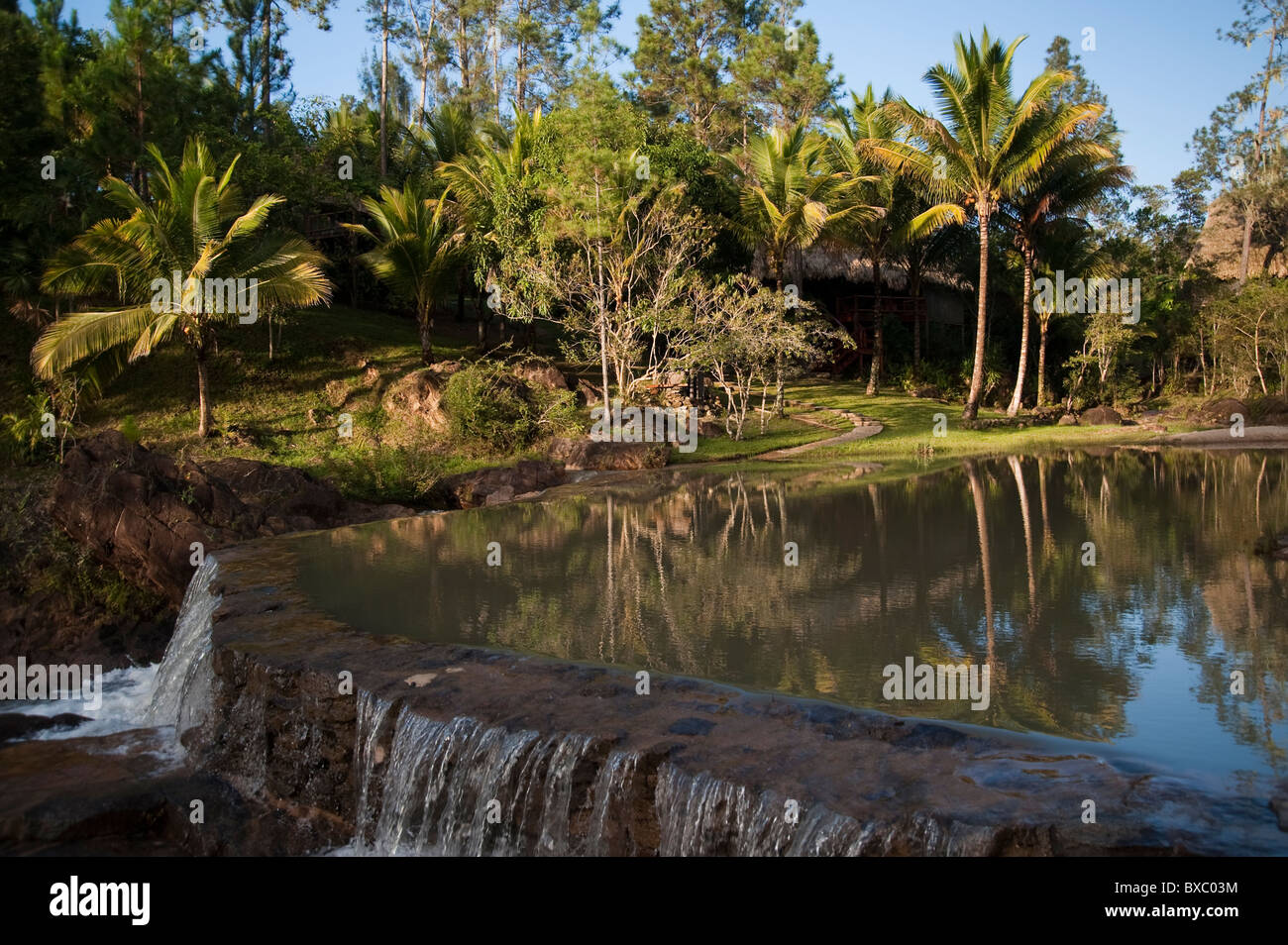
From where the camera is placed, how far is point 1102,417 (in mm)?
23984

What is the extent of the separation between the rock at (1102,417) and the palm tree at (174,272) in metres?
17.5

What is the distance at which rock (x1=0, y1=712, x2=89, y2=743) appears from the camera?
28.1 ft

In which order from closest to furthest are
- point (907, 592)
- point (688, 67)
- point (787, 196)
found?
point (907, 592) → point (787, 196) → point (688, 67)

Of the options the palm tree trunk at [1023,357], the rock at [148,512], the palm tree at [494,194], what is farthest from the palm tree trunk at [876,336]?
the rock at [148,512]

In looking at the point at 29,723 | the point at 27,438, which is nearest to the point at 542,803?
the point at 29,723

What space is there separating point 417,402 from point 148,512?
29.8 ft

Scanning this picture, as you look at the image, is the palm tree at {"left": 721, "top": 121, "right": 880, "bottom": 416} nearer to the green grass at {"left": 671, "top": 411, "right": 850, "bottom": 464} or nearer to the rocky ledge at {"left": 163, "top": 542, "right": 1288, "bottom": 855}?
the green grass at {"left": 671, "top": 411, "right": 850, "bottom": 464}

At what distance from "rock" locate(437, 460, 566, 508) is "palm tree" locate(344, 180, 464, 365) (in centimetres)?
713

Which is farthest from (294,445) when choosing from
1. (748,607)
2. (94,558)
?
(748,607)

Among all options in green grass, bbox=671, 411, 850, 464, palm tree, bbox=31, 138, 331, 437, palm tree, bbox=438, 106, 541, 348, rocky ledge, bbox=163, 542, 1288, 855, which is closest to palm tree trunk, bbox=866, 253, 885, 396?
green grass, bbox=671, 411, 850, 464

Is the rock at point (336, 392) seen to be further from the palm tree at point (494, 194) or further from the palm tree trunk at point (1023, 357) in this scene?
the palm tree trunk at point (1023, 357)

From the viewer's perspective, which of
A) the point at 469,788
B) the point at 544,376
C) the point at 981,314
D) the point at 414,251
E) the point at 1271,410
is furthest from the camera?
the point at 981,314

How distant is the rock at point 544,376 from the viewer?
22672 mm

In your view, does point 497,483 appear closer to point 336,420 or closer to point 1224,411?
point 336,420
